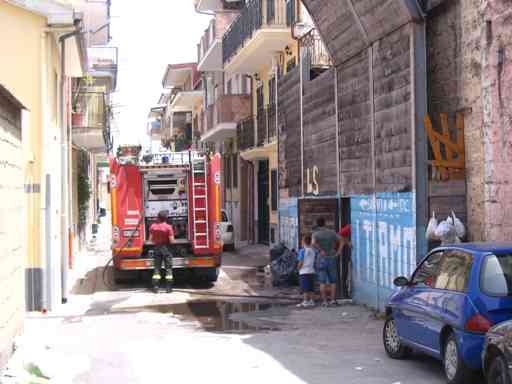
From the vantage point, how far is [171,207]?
20266 millimetres

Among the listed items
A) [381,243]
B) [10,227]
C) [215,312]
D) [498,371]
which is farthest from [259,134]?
[498,371]

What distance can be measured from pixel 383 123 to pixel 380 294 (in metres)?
2.84

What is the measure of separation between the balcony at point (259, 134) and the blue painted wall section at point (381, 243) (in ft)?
38.7

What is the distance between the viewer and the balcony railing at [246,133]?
31.6 m

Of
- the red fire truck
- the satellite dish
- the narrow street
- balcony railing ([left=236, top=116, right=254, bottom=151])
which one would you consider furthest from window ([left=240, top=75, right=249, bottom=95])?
the narrow street

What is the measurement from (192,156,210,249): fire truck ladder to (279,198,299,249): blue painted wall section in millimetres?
2184

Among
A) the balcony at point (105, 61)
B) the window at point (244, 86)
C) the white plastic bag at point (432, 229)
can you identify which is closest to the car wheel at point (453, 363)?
the white plastic bag at point (432, 229)

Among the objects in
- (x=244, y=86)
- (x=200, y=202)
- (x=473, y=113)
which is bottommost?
(x=200, y=202)

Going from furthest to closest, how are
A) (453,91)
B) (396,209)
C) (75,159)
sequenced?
(75,159)
(396,209)
(453,91)

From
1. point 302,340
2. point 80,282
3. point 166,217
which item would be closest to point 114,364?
point 302,340

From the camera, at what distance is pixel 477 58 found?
36.9 feet

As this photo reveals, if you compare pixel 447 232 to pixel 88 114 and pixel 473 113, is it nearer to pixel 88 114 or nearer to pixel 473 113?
pixel 473 113

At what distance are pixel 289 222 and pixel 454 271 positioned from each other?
40.7 feet

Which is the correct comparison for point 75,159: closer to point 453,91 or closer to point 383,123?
point 383,123
